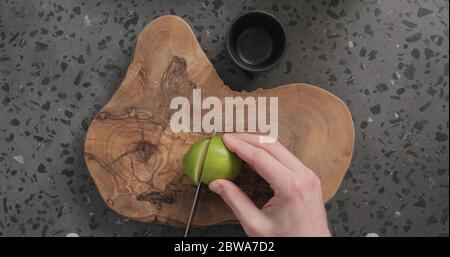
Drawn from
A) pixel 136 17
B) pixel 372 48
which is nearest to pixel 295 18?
pixel 372 48

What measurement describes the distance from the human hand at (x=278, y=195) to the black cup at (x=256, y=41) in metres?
0.16

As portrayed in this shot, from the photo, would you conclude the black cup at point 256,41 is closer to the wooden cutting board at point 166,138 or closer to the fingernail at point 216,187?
the wooden cutting board at point 166,138

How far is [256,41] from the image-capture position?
0.84 metres

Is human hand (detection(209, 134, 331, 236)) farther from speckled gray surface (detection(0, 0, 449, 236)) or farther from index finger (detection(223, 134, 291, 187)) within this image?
speckled gray surface (detection(0, 0, 449, 236))

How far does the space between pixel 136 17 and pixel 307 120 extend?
0.39 metres

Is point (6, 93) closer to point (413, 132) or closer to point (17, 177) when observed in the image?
point (17, 177)

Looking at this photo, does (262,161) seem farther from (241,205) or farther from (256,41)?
(256,41)

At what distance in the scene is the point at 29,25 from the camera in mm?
856

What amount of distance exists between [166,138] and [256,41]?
0.26 metres

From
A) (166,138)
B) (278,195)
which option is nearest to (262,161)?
(278,195)

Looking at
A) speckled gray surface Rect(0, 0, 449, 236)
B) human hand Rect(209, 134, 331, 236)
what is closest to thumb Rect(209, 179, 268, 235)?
human hand Rect(209, 134, 331, 236)

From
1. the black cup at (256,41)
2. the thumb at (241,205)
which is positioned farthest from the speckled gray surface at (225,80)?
the thumb at (241,205)

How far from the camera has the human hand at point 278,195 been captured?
2.30ft

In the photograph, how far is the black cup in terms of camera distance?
785 mm
